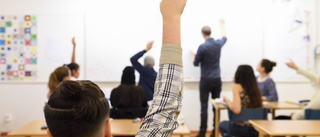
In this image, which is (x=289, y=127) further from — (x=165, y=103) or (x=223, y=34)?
(x=223, y=34)

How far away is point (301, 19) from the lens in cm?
584

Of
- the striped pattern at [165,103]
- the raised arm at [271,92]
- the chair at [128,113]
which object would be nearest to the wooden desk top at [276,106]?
the raised arm at [271,92]

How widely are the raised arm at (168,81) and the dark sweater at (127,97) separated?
2.89m

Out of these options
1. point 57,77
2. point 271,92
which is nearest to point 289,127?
point 271,92

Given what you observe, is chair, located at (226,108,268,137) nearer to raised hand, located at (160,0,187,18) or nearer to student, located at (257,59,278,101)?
student, located at (257,59,278,101)

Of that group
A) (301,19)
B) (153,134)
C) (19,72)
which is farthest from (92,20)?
(153,134)

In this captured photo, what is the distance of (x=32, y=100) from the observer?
227 inches

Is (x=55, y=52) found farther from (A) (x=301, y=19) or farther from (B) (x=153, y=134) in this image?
(B) (x=153, y=134)

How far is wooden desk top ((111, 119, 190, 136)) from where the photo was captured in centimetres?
281

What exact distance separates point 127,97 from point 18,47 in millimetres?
2804

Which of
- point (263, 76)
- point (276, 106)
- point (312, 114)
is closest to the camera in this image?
point (312, 114)

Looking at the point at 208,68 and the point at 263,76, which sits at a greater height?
the point at 208,68

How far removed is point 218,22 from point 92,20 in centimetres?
204

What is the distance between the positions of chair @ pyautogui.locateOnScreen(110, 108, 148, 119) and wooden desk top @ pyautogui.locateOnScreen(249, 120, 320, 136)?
1080 millimetres
